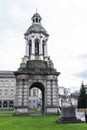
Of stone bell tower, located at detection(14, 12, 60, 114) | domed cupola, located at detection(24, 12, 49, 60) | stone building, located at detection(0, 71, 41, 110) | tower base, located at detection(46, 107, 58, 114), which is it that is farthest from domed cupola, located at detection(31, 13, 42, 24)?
stone building, located at detection(0, 71, 41, 110)

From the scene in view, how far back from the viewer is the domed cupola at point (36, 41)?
51162mm

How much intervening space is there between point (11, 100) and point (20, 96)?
2540 inches

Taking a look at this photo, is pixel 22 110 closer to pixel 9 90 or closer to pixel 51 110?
pixel 51 110

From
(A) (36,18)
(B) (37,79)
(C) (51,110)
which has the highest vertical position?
(A) (36,18)

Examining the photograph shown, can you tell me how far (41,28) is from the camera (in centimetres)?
5378

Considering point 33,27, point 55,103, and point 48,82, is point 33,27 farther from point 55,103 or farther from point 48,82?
point 55,103

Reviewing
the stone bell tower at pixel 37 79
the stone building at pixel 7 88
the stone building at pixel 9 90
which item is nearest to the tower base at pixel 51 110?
the stone bell tower at pixel 37 79

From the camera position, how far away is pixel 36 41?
52.7m

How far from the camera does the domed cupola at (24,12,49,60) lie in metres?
51.2

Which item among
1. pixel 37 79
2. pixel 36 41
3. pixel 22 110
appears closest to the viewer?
pixel 22 110

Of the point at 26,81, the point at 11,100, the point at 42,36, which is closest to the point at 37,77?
the point at 26,81

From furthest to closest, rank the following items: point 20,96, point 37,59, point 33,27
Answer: point 33,27 → point 37,59 → point 20,96

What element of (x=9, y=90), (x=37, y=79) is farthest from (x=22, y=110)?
(x=9, y=90)

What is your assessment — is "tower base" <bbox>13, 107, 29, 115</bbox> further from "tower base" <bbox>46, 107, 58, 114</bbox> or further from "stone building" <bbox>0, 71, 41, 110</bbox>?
"stone building" <bbox>0, 71, 41, 110</bbox>
